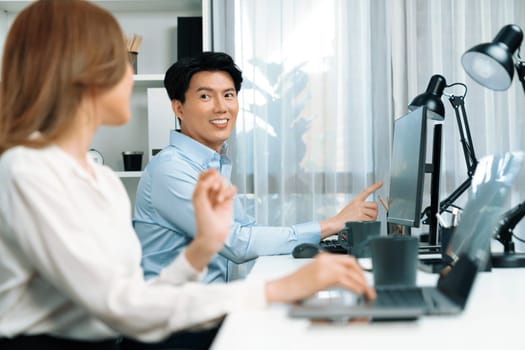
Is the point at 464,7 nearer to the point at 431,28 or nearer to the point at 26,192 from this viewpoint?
the point at 431,28

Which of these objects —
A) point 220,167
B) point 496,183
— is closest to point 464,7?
point 220,167

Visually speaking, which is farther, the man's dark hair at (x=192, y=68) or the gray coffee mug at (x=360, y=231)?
the man's dark hair at (x=192, y=68)

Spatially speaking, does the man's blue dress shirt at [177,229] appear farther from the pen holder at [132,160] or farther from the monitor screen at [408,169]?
the pen holder at [132,160]

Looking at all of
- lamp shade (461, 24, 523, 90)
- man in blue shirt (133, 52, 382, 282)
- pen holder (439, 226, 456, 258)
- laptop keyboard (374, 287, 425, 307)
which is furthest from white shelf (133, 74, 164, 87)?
laptop keyboard (374, 287, 425, 307)

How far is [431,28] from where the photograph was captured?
3.39 metres

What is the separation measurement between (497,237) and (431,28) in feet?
5.83

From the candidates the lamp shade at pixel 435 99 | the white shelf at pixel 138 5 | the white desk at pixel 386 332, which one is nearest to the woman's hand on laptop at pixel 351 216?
the lamp shade at pixel 435 99

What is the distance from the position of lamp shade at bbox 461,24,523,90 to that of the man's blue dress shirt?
0.74 m

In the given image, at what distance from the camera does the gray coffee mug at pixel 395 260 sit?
1.29 m

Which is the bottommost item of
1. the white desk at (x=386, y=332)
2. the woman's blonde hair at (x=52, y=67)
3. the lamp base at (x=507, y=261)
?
the lamp base at (x=507, y=261)

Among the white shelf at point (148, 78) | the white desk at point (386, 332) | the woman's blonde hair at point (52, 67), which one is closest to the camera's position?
the white desk at point (386, 332)

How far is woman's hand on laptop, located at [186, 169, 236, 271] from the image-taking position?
1.31 metres

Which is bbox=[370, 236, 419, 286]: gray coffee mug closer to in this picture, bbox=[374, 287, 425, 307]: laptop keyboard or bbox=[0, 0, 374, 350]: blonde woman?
bbox=[374, 287, 425, 307]: laptop keyboard

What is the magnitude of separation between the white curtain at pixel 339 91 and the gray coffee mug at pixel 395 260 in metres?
2.08
